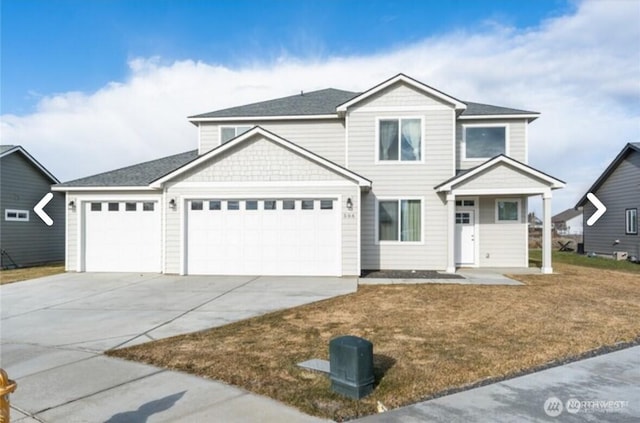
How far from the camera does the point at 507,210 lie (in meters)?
14.6

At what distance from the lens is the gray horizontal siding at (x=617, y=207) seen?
63.0 ft

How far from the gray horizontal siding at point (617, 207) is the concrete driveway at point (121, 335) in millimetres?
16848

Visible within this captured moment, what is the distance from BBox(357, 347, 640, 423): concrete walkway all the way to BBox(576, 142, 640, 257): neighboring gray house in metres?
18.9

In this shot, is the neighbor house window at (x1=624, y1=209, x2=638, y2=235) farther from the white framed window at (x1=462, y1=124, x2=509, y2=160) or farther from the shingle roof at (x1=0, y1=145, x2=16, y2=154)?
the shingle roof at (x1=0, y1=145, x2=16, y2=154)

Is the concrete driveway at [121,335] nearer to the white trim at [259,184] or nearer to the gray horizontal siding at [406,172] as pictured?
the white trim at [259,184]

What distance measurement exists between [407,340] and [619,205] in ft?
68.4

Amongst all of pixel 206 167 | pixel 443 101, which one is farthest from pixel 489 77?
pixel 206 167

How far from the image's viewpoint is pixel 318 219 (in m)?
12.5

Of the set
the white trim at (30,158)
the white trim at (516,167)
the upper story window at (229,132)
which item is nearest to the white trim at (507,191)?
the white trim at (516,167)

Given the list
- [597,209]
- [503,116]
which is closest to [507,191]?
[503,116]

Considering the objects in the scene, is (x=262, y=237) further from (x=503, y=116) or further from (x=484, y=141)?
(x=503, y=116)

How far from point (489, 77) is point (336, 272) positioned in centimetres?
1270

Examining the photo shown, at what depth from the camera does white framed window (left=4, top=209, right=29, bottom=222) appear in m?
16.9

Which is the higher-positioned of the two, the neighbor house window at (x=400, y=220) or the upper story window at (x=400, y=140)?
the upper story window at (x=400, y=140)
